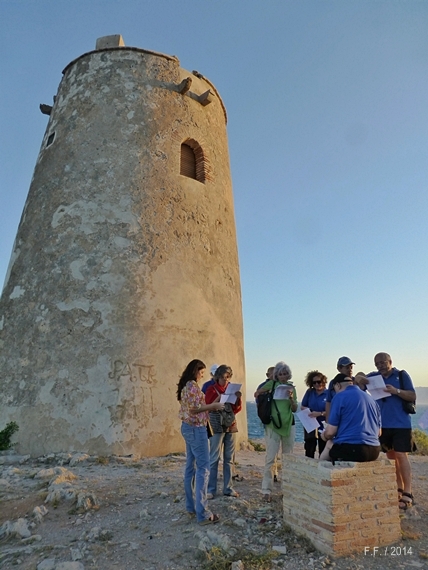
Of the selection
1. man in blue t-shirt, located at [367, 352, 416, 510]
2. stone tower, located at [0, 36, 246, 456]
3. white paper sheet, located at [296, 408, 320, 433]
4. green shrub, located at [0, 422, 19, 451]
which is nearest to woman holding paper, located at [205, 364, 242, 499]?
white paper sheet, located at [296, 408, 320, 433]

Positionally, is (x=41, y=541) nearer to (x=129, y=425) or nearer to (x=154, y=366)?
(x=129, y=425)

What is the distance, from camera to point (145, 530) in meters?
4.28

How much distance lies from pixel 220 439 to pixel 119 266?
14.1 feet

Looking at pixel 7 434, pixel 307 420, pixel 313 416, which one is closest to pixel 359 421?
pixel 307 420

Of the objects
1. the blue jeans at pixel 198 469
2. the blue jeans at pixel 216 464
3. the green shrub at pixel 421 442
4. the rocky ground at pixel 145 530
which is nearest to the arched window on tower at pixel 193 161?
the blue jeans at pixel 216 464

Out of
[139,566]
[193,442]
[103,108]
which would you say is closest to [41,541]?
[139,566]

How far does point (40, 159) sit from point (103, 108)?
6.82 feet

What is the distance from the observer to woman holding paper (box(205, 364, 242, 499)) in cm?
527

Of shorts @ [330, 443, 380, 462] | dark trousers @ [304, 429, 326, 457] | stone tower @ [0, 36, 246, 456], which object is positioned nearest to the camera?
shorts @ [330, 443, 380, 462]

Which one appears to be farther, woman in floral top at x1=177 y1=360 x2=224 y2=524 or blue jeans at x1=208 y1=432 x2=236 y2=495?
blue jeans at x1=208 y1=432 x2=236 y2=495

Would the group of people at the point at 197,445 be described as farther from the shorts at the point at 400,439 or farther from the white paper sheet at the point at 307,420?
the shorts at the point at 400,439

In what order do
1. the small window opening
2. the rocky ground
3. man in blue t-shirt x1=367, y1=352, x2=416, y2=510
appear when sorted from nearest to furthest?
the rocky ground < man in blue t-shirt x1=367, y1=352, x2=416, y2=510 < the small window opening

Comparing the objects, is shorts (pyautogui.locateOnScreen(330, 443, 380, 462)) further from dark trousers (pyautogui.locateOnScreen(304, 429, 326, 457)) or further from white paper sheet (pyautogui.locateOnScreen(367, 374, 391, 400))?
dark trousers (pyautogui.locateOnScreen(304, 429, 326, 457))

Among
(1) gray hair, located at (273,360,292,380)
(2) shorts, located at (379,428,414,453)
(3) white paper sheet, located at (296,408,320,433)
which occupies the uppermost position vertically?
(1) gray hair, located at (273,360,292,380)
